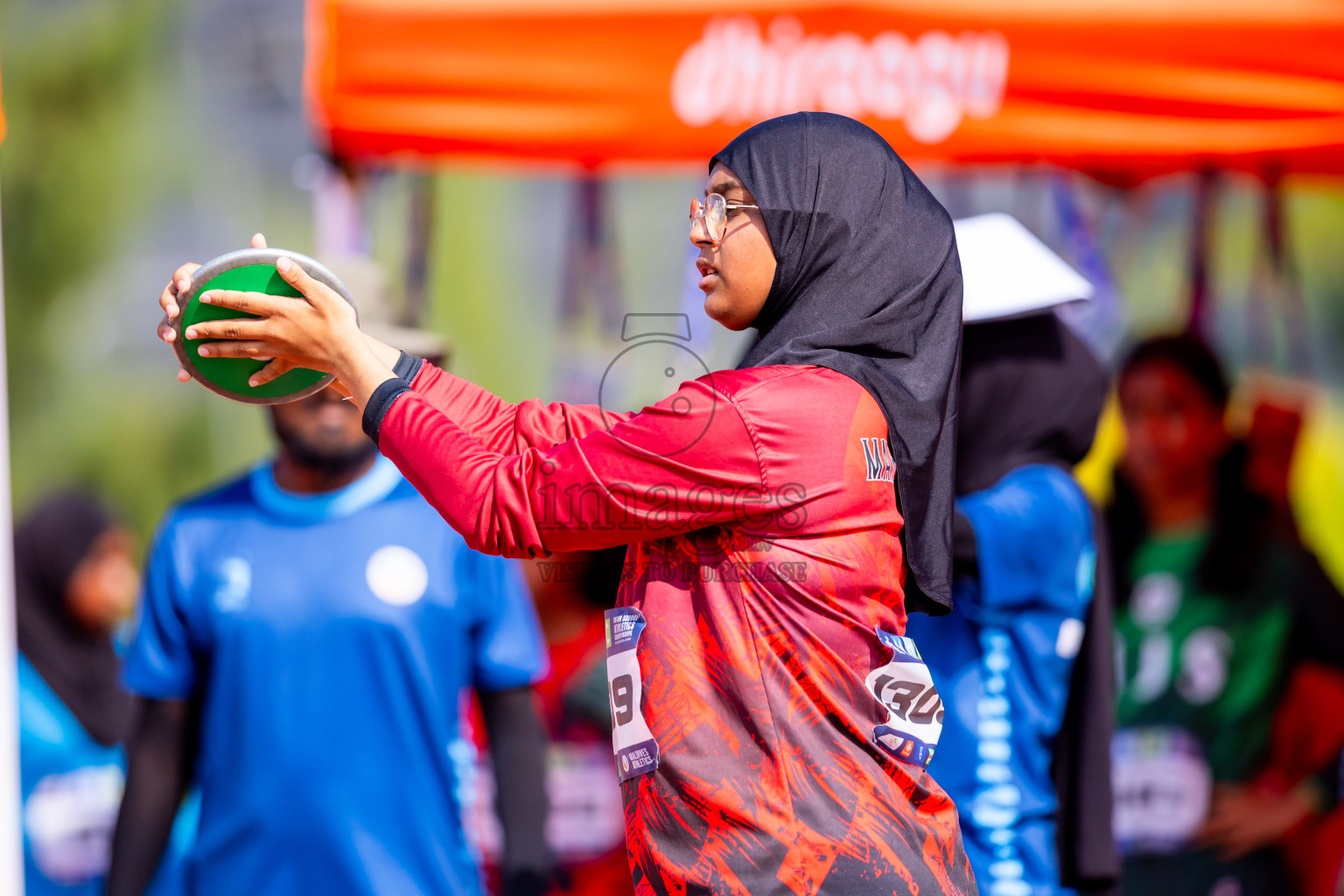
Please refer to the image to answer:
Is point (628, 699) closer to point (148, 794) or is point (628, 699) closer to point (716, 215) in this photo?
point (716, 215)

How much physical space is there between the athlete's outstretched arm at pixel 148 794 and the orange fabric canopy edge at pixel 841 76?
1672 mm

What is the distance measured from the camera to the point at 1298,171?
375 cm

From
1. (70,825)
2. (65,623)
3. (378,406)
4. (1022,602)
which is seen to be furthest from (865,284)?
(65,623)

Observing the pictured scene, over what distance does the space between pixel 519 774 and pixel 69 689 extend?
76.8 inches

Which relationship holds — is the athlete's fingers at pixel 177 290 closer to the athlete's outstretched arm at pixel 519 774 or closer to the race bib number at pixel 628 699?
the race bib number at pixel 628 699

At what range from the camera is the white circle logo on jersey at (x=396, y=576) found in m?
2.70

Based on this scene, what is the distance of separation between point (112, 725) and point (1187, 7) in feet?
12.2

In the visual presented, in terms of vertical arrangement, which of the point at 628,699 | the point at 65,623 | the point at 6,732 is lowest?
the point at 65,623

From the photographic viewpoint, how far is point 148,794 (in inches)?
106

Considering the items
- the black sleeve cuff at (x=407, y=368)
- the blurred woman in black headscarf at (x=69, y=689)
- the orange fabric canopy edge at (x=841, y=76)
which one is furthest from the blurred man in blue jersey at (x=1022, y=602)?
the blurred woman in black headscarf at (x=69, y=689)

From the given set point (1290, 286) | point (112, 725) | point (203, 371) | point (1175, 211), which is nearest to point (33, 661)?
point (112, 725)

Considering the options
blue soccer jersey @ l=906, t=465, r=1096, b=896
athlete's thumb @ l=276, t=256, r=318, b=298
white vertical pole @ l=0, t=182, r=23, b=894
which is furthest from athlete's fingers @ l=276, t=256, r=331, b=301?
→ blue soccer jersey @ l=906, t=465, r=1096, b=896

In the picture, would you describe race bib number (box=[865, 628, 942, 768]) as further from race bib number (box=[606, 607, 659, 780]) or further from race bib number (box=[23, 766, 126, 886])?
race bib number (box=[23, 766, 126, 886])

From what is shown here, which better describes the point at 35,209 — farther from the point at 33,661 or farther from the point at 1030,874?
the point at 1030,874
